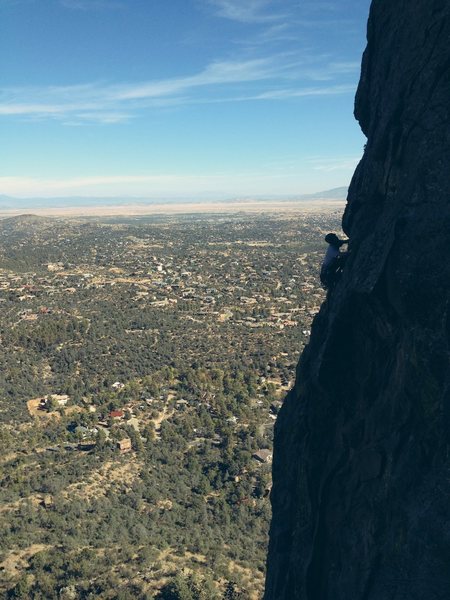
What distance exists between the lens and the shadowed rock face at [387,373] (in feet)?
30.9

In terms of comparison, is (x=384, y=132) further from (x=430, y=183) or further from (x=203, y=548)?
(x=203, y=548)

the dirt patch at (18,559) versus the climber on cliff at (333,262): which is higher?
the climber on cliff at (333,262)

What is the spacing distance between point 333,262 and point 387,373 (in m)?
5.13

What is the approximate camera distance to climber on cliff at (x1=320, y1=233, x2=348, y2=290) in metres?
15.7

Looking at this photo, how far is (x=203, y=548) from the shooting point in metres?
32.0

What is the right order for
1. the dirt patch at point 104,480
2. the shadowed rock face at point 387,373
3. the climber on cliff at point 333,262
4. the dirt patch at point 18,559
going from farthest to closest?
the dirt patch at point 104,480
the dirt patch at point 18,559
the climber on cliff at point 333,262
the shadowed rock face at point 387,373

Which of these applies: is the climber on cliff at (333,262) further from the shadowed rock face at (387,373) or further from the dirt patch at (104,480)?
the dirt patch at (104,480)

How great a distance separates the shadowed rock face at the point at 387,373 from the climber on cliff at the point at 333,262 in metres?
0.73

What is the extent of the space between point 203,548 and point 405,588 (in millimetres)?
25913

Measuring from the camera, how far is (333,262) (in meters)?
15.9

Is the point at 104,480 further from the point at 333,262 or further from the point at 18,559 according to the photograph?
the point at 333,262

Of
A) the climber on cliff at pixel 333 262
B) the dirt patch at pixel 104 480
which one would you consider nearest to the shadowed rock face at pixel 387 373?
the climber on cliff at pixel 333 262

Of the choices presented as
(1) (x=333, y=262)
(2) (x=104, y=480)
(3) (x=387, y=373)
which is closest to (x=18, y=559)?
(2) (x=104, y=480)

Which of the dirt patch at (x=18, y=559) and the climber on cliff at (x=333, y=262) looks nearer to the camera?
the climber on cliff at (x=333, y=262)
